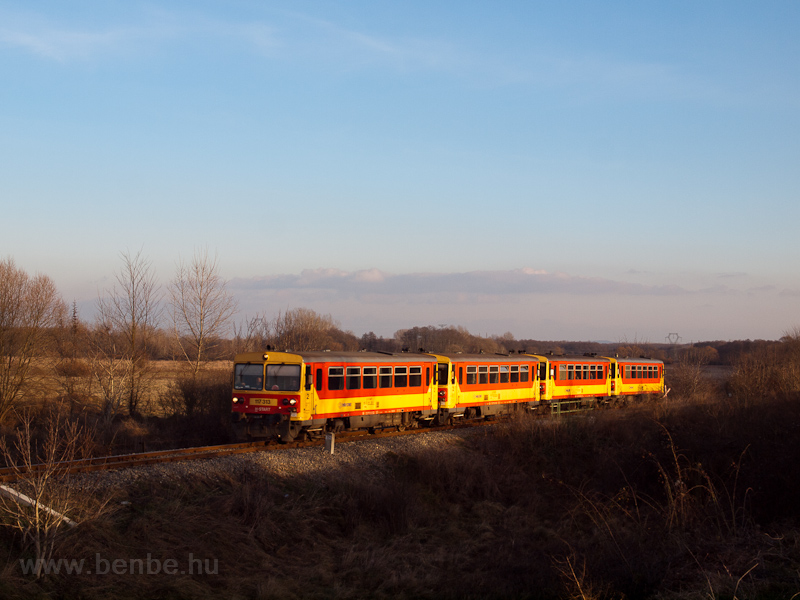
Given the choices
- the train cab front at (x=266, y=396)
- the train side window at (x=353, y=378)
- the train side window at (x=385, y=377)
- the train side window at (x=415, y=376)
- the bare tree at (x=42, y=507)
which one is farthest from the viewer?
the train side window at (x=415, y=376)

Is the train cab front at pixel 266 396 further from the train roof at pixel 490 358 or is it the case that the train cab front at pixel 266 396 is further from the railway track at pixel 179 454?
the train roof at pixel 490 358

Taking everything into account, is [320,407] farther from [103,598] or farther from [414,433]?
[103,598]

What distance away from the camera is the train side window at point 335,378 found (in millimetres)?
19641

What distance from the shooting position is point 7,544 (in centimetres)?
962

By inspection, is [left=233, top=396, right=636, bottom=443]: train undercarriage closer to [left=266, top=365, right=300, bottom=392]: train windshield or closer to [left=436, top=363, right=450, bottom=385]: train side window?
[left=266, top=365, right=300, bottom=392]: train windshield

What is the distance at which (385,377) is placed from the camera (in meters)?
21.7

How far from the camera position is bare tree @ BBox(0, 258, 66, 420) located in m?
27.5

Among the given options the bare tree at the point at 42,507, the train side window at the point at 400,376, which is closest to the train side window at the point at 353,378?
the train side window at the point at 400,376

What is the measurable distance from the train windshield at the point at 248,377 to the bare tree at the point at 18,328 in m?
13.5

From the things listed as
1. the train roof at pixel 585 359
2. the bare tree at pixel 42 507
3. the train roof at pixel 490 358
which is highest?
the train roof at pixel 490 358

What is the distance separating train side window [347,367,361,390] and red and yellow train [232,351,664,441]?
3 cm

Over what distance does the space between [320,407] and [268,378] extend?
1.77 metres

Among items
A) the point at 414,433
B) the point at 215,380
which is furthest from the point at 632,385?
the point at 215,380

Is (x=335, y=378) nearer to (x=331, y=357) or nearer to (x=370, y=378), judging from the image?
(x=331, y=357)
